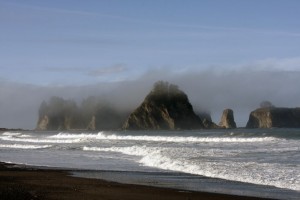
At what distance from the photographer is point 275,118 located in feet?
454

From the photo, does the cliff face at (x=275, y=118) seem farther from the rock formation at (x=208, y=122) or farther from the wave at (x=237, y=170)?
the wave at (x=237, y=170)

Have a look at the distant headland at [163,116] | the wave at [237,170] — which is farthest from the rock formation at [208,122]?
the wave at [237,170]

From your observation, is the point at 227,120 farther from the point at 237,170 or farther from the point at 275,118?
the point at 237,170

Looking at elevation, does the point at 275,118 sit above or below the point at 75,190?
above

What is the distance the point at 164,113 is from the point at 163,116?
3.52 feet

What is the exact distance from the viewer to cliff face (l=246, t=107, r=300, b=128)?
135 m

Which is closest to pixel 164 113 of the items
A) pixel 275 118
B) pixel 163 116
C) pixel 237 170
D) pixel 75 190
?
pixel 163 116

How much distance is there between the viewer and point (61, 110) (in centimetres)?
18262

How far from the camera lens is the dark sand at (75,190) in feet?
45.1

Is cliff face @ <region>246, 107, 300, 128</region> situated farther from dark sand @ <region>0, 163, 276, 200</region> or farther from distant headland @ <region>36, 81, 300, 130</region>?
dark sand @ <region>0, 163, 276, 200</region>

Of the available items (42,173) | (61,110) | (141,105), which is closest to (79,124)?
(61,110)

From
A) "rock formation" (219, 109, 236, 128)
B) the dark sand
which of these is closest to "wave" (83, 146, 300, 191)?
the dark sand

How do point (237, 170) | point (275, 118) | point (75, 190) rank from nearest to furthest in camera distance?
point (75, 190) < point (237, 170) < point (275, 118)

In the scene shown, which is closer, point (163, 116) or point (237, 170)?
point (237, 170)
